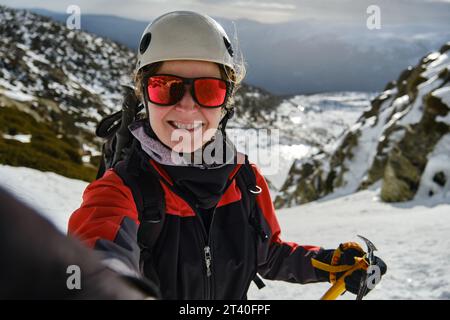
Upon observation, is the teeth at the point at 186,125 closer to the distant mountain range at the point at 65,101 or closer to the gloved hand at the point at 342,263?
the gloved hand at the point at 342,263

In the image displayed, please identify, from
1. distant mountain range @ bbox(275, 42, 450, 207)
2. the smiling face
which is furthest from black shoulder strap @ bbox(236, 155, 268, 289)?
distant mountain range @ bbox(275, 42, 450, 207)

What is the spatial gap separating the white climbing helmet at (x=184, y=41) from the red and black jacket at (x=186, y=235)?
66 cm

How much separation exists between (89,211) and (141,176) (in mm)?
387

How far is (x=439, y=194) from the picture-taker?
46.3 ft

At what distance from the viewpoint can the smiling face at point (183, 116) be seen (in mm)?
2424

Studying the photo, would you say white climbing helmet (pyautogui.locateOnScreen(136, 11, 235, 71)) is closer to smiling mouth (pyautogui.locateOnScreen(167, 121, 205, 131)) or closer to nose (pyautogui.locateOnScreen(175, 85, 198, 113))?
nose (pyautogui.locateOnScreen(175, 85, 198, 113))

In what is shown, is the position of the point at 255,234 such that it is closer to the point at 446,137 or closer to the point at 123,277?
the point at 123,277

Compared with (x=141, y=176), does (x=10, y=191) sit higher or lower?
higher

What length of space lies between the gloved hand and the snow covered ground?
1613mm

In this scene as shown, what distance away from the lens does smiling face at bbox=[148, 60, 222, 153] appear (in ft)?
7.95

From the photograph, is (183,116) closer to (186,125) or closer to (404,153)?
(186,125)

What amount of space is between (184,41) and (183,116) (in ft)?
1.44

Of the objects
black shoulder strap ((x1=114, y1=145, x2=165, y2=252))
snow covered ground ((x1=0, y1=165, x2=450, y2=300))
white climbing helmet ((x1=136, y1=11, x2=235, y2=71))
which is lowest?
snow covered ground ((x1=0, y1=165, x2=450, y2=300))

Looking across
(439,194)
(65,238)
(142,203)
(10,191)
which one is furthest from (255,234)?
(439,194)
